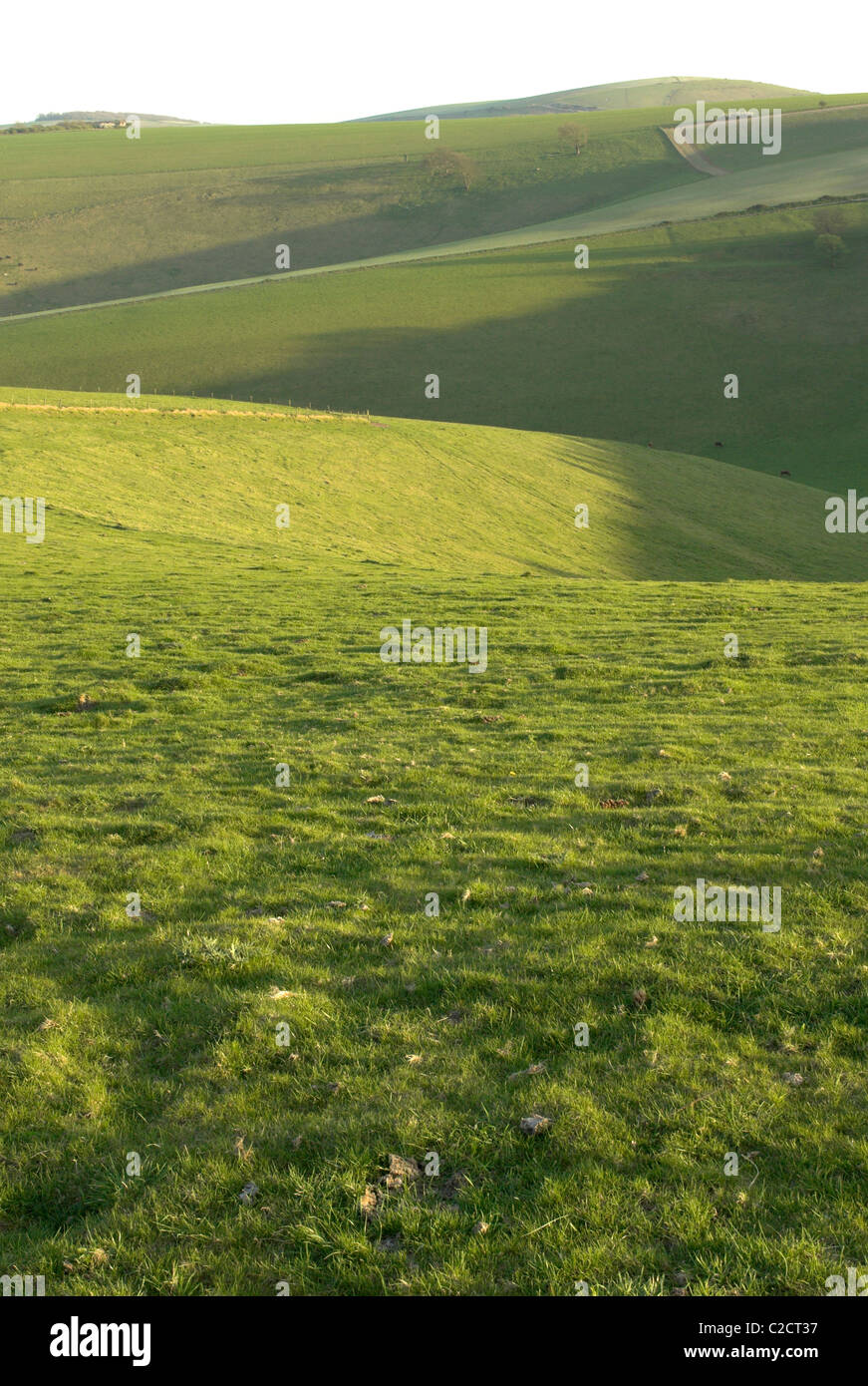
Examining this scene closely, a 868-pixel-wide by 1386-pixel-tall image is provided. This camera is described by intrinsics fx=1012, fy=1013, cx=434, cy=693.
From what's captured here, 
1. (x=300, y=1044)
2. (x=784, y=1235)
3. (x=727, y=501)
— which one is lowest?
(x=784, y=1235)

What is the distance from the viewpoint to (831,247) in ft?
341

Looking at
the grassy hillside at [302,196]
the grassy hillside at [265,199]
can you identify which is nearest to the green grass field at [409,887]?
the grassy hillside at [302,196]

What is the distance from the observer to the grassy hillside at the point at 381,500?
40.9m

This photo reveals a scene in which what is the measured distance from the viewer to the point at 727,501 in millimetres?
58906

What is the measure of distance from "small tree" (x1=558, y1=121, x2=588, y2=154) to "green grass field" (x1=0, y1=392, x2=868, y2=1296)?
174770 millimetres

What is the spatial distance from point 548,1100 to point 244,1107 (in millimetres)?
2191

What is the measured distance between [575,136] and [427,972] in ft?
624

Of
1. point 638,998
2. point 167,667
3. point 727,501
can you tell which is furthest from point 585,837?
point 727,501

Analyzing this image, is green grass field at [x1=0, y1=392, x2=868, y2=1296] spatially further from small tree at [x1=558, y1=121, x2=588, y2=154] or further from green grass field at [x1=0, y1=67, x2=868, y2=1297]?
small tree at [x1=558, y1=121, x2=588, y2=154]

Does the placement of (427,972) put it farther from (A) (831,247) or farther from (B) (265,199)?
(B) (265,199)

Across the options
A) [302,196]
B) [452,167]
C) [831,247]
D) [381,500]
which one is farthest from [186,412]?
[452,167]

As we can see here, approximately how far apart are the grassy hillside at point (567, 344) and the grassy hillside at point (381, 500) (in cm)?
1834

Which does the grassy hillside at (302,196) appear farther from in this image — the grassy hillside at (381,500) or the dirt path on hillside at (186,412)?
the grassy hillside at (381,500)

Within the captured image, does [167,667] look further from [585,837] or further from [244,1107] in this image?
[244,1107]
